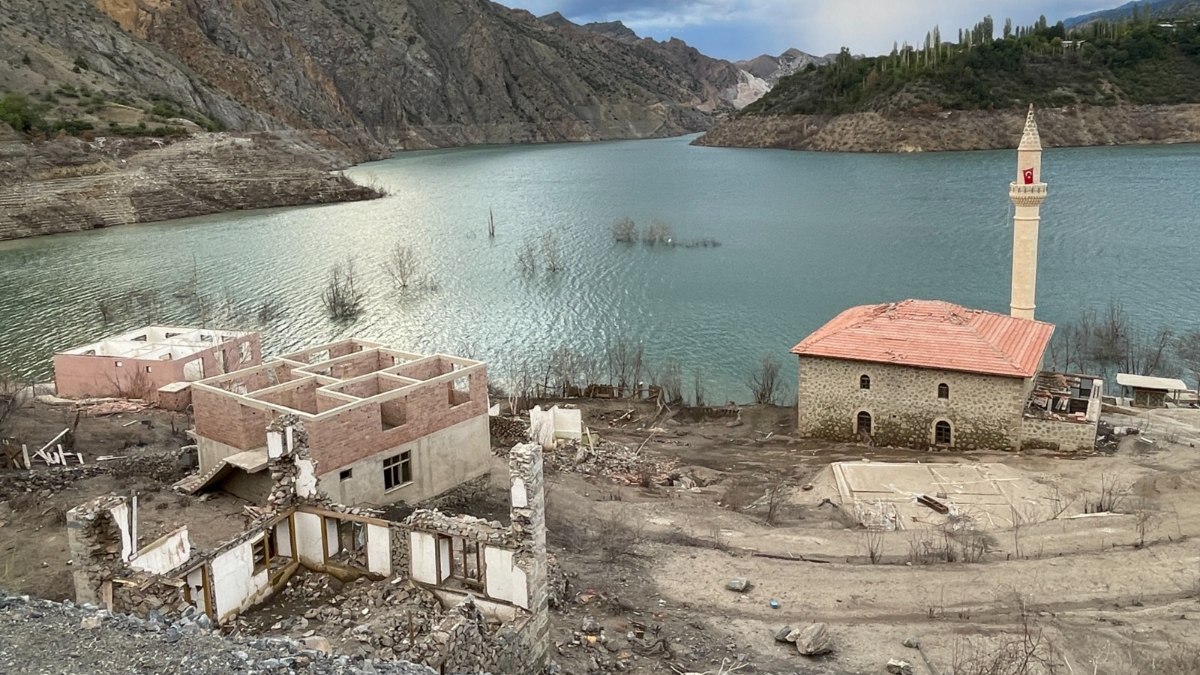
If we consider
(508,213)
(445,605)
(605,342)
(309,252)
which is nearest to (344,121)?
(508,213)

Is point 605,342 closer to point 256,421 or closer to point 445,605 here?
point 256,421

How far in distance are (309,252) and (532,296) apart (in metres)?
22.3

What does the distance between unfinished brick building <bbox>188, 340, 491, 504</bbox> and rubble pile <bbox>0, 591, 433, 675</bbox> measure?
315 inches

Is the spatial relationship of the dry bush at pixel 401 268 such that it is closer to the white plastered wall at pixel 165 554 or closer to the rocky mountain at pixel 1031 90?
the white plastered wall at pixel 165 554

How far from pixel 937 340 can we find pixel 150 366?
25031 mm

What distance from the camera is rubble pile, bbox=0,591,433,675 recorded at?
9047 millimetres

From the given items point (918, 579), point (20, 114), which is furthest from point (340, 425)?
point (20, 114)

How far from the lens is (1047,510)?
20.8 metres

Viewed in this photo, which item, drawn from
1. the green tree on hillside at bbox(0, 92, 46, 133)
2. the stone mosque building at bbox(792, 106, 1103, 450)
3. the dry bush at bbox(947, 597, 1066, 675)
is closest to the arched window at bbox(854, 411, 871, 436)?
the stone mosque building at bbox(792, 106, 1103, 450)

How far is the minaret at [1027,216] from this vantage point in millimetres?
33656

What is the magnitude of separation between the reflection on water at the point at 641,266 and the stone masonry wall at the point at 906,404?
24.5ft

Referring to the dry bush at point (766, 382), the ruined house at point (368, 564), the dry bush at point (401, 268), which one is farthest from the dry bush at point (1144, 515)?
the dry bush at point (401, 268)

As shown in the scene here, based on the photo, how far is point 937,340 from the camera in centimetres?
2764

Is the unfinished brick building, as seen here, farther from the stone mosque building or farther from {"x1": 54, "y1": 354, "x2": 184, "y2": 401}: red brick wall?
the stone mosque building
